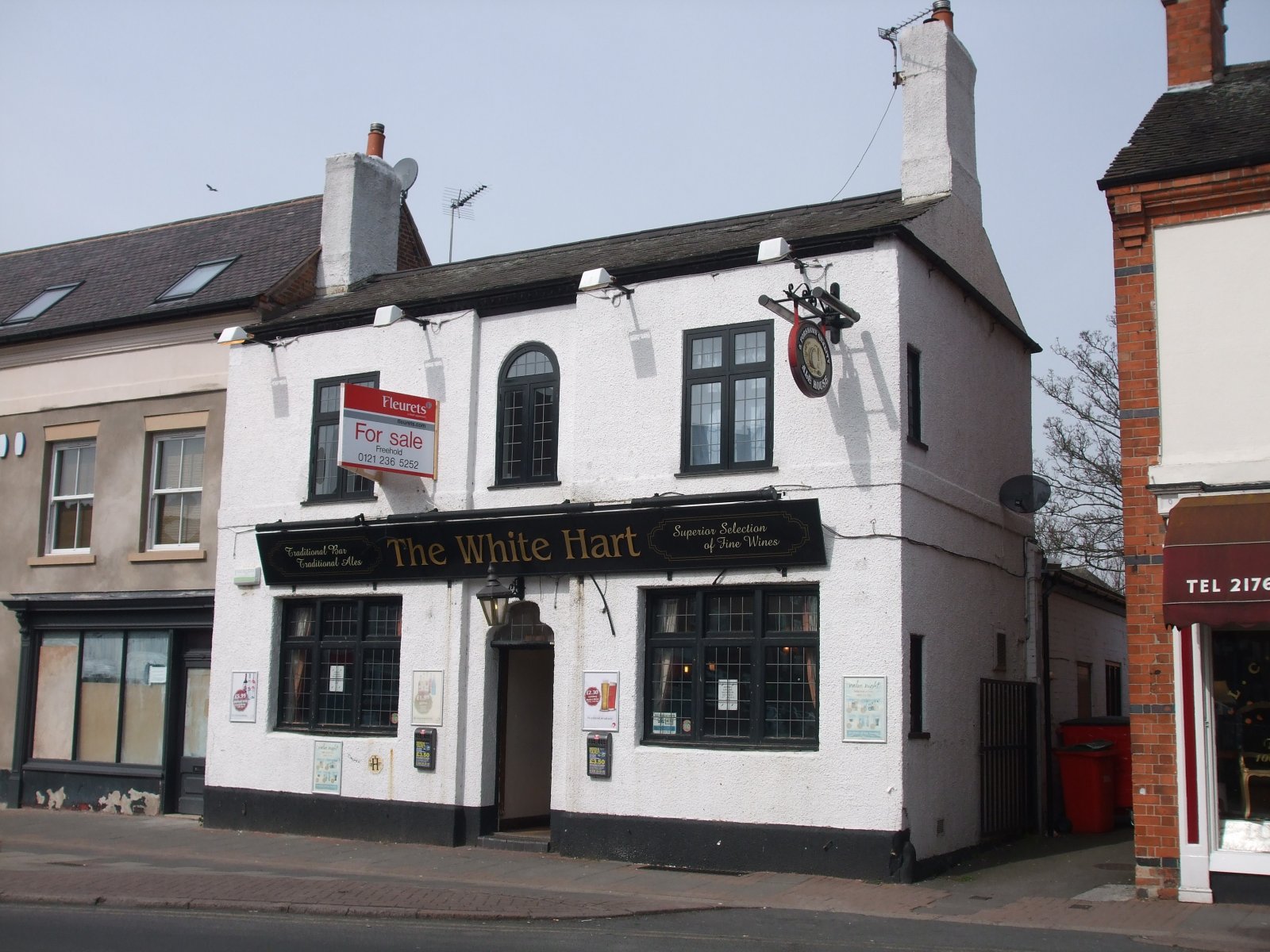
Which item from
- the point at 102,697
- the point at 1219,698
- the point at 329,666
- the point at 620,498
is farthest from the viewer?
the point at 102,697

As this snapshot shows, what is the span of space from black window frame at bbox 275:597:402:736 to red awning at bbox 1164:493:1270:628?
947 centimetres

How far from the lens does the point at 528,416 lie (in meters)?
16.4

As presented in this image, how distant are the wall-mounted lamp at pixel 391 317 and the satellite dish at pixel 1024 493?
25.7 ft

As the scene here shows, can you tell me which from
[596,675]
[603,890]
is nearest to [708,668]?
[596,675]

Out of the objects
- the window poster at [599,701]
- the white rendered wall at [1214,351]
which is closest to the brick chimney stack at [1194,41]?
the white rendered wall at [1214,351]

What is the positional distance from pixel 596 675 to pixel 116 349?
10.3 meters

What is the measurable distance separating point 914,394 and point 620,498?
11.7 ft

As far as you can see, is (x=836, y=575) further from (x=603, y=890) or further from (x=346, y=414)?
(x=346, y=414)

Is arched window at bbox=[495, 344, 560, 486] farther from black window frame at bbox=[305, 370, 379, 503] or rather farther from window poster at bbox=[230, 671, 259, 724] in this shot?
window poster at bbox=[230, 671, 259, 724]

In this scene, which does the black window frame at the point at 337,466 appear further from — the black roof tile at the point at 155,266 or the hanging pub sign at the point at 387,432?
the black roof tile at the point at 155,266

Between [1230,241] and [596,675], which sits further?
[596,675]

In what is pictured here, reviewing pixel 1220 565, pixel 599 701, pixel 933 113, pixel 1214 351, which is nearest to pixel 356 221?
pixel 933 113

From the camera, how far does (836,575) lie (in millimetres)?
13961

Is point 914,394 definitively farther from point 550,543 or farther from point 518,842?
point 518,842
